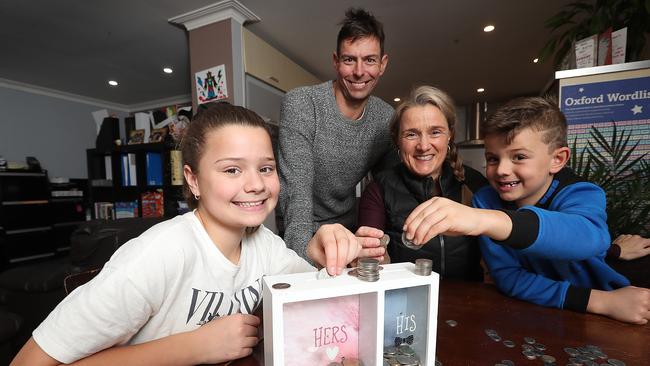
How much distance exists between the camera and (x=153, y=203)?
11.2 ft

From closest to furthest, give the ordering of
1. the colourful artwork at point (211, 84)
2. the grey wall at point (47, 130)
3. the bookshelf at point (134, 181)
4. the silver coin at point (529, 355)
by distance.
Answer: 1. the silver coin at point (529, 355)
2. the colourful artwork at point (211, 84)
3. the bookshelf at point (134, 181)
4. the grey wall at point (47, 130)

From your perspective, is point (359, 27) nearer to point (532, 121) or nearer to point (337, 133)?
point (337, 133)

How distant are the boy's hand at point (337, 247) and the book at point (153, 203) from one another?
122 inches

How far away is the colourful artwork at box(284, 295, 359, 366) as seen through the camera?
1.77ft

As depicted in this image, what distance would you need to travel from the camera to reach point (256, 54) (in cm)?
319

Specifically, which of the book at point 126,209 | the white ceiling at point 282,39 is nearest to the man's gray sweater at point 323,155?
the white ceiling at point 282,39

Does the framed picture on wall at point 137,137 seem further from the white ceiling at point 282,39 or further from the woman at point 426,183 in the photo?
the woman at point 426,183

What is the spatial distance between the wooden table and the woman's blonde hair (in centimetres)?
57

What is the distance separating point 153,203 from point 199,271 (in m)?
3.06

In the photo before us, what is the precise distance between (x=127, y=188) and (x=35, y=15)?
180 centimetres

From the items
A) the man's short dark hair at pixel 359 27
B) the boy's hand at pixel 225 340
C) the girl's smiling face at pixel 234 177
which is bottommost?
the boy's hand at pixel 225 340

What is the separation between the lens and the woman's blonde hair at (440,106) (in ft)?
4.07

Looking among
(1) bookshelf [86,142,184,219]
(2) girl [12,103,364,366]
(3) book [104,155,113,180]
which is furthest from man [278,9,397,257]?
(3) book [104,155,113,180]

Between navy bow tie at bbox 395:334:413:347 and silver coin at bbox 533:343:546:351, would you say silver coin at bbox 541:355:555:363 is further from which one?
navy bow tie at bbox 395:334:413:347
